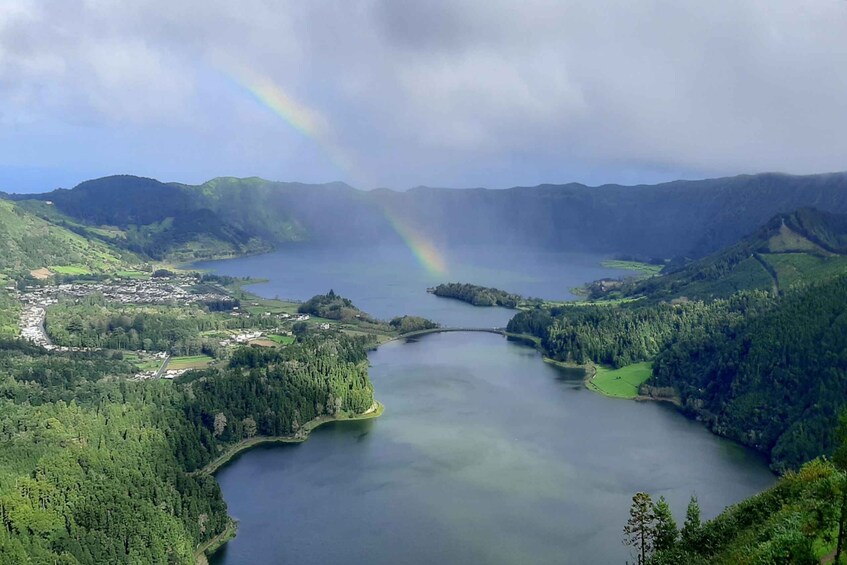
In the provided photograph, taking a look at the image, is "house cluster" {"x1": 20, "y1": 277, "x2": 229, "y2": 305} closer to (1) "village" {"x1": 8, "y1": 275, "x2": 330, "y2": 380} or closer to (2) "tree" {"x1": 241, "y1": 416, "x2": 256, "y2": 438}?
(1) "village" {"x1": 8, "y1": 275, "x2": 330, "y2": 380}

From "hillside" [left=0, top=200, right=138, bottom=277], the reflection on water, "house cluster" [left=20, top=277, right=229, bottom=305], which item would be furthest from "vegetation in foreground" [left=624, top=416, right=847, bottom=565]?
"hillside" [left=0, top=200, right=138, bottom=277]

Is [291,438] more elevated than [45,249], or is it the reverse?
[45,249]

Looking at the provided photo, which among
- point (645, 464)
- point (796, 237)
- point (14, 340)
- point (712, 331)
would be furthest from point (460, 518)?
point (796, 237)

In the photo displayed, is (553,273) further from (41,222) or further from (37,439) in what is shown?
(37,439)

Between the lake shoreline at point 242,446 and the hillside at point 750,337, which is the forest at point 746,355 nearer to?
the hillside at point 750,337

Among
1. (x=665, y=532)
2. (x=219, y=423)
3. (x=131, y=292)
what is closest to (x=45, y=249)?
(x=131, y=292)

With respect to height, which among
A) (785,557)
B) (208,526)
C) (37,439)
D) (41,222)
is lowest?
(208,526)

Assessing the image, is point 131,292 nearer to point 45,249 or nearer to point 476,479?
point 45,249
